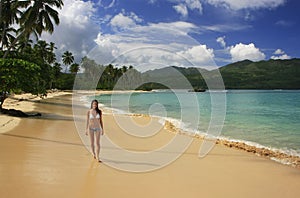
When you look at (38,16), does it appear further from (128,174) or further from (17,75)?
(128,174)

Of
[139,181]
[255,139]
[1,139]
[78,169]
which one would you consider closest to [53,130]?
[1,139]

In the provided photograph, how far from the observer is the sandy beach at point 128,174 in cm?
585

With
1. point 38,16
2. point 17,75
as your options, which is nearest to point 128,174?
point 17,75

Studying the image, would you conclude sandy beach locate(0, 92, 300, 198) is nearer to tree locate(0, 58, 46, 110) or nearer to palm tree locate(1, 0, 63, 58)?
tree locate(0, 58, 46, 110)

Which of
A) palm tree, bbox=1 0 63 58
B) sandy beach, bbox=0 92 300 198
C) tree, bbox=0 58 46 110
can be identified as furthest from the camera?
palm tree, bbox=1 0 63 58

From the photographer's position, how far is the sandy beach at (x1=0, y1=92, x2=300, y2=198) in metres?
5.85

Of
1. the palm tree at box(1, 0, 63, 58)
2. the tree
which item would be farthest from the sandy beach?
the palm tree at box(1, 0, 63, 58)

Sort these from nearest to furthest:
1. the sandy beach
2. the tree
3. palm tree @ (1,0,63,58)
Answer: the sandy beach → the tree → palm tree @ (1,0,63,58)

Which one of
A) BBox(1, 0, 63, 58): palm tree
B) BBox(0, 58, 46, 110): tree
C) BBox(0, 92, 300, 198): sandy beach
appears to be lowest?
BBox(0, 92, 300, 198): sandy beach

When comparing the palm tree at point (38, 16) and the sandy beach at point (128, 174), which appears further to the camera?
the palm tree at point (38, 16)

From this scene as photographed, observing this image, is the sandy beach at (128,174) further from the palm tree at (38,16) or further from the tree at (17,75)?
the palm tree at (38,16)

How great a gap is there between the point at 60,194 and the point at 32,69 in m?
13.6

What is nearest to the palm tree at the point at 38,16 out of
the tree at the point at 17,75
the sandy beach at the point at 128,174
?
the tree at the point at 17,75

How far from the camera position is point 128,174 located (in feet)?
22.9
